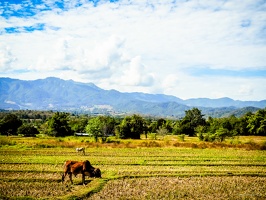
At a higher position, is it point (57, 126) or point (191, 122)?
point (191, 122)

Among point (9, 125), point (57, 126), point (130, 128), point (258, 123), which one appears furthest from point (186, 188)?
point (9, 125)

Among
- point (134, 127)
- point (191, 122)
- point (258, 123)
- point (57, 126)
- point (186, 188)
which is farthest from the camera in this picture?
point (191, 122)

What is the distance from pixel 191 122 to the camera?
119000 mm

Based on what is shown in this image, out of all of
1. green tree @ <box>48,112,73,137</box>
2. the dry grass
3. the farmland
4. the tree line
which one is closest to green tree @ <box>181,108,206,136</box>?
the tree line

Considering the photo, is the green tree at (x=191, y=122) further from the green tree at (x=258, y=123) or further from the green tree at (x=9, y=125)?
the green tree at (x=9, y=125)

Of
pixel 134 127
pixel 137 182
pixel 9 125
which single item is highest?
pixel 9 125

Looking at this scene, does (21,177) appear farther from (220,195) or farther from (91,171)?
(220,195)

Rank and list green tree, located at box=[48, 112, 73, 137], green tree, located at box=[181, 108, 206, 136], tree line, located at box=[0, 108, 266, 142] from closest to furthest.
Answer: tree line, located at box=[0, 108, 266, 142] → green tree, located at box=[48, 112, 73, 137] → green tree, located at box=[181, 108, 206, 136]

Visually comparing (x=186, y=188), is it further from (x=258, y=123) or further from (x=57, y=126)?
(x=258, y=123)

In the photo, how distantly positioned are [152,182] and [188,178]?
13.7ft

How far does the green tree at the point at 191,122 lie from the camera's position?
110m

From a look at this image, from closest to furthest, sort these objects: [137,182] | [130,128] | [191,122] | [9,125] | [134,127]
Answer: [137,182] < [130,128] < [134,127] < [9,125] < [191,122]

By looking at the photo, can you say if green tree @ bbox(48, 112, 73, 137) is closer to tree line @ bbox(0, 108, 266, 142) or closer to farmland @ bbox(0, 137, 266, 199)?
tree line @ bbox(0, 108, 266, 142)

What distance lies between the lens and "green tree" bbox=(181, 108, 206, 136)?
110062 mm
